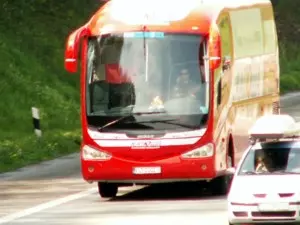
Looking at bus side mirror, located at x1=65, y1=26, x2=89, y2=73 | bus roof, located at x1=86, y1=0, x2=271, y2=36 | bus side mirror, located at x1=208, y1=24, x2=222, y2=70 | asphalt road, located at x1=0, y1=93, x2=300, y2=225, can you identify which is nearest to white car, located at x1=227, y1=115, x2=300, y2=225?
asphalt road, located at x1=0, y1=93, x2=300, y2=225

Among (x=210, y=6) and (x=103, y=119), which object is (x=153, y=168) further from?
(x=210, y=6)

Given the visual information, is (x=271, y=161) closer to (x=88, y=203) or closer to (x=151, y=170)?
(x=151, y=170)

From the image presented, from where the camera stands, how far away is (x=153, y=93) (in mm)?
24094

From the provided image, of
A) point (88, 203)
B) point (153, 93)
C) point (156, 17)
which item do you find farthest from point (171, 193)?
point (156, 17)

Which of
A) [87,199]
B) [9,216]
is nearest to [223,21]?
[87,199]

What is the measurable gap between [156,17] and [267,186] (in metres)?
6.32

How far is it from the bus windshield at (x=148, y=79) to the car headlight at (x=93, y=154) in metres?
0.44

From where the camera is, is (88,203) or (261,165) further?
(88,203)

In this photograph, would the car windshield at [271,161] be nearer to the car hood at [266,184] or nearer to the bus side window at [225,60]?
the car hood at [266,184]

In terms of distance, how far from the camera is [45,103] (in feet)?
133

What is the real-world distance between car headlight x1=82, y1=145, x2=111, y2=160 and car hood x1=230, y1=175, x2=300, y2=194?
497 centimetres

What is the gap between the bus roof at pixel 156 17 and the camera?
2423cm

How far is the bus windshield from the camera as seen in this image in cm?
2402

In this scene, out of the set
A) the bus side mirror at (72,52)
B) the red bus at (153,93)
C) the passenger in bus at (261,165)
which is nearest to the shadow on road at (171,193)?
the red bus at (153,93)
